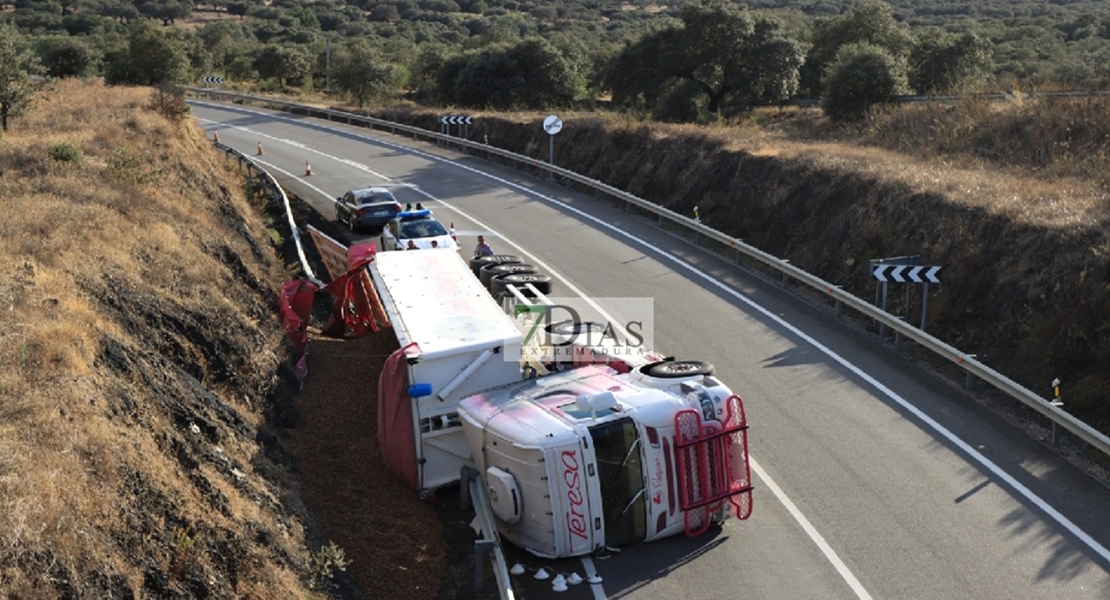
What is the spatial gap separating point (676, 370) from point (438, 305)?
160 inches

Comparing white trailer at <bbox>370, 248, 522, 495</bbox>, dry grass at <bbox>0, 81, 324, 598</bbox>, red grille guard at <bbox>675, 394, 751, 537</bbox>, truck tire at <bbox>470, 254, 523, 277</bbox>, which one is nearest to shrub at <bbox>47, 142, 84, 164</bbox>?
dry grass at <bbox>0, 81, 324, 598</bbox>

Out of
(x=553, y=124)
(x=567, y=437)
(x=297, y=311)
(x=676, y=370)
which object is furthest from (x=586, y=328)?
(x=553, y=124)

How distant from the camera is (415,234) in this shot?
23547 mm

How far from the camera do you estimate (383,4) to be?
12738cm

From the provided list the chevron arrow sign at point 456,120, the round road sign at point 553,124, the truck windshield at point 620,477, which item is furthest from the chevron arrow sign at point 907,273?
the chevron arrow sign at point 456,120

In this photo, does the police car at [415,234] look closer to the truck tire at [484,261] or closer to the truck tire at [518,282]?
the truck tire at [484,261]

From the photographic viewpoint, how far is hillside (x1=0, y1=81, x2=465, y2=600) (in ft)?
26.9

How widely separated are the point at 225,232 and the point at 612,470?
1291cm

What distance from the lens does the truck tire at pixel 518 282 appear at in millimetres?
19688

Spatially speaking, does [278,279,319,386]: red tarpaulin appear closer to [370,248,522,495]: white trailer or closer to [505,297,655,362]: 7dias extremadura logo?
[370,248,522,495]: white trailer

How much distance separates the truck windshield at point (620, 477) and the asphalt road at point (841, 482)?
0.39m

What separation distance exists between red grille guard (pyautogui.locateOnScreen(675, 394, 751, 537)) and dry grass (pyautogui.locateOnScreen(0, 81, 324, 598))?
4.13 m

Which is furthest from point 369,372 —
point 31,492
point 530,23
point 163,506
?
point 530,23

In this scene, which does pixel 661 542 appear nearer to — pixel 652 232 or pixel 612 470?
pixel 612 470
